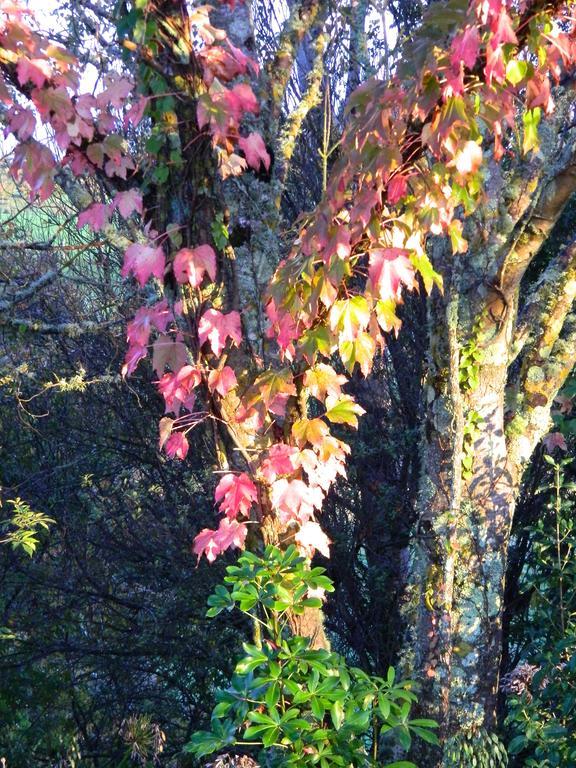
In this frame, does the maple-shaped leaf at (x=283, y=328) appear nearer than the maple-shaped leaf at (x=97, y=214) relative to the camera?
Yes

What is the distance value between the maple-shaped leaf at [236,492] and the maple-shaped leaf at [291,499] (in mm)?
69

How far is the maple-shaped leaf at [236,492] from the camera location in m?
2.29

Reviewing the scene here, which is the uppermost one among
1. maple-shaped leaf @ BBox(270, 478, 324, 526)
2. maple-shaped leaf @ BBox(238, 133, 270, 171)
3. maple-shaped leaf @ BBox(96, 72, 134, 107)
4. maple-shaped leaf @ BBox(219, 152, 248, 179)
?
maple-shaped leaf @ BBox(96, 72, 134, 107)

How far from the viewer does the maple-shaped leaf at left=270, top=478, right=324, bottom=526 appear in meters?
2.27

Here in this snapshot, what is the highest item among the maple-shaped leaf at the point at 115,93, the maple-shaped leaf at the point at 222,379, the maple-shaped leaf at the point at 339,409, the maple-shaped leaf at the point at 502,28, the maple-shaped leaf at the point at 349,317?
the maple-shaped leaf at the point at 115,93

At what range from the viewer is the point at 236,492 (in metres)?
2.31

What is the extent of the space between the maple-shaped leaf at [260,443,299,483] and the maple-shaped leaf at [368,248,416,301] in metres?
0.56

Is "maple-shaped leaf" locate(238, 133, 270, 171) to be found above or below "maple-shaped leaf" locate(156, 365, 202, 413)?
above

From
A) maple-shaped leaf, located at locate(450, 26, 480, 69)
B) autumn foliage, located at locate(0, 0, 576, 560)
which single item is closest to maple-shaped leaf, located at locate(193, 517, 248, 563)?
autumn foliage, located at locate(0, 0, 576, 560)

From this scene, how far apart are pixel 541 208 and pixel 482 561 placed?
4.56 ft

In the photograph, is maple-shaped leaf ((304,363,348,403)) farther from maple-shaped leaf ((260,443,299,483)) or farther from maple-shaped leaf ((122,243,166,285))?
maple-shaped leaf ((122,243,166,285))

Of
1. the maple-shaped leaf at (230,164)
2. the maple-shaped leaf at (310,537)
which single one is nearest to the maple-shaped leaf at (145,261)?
the maple-shaped leaf at (230,164)

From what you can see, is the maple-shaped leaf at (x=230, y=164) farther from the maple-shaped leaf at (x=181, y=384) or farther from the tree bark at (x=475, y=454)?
the tree bark at (x=475, y=454)

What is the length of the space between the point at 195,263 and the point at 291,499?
71 cm
